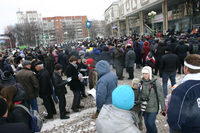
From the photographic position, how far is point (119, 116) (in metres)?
1.59

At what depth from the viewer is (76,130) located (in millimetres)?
3857

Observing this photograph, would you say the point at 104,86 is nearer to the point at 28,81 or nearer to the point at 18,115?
the point at 18,115

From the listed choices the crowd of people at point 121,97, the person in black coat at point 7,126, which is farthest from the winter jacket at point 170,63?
the person in black coat at point 7,126

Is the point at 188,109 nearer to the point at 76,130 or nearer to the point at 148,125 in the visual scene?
the point at 148,125

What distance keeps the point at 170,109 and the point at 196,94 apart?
368 mm

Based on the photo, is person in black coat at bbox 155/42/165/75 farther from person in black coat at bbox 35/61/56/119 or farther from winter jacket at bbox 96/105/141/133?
winter jacket at bbox 96/105/141/133

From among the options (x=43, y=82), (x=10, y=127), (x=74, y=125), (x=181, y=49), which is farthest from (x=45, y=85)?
(x=181, y=49)

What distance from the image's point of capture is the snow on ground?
12.8 feet

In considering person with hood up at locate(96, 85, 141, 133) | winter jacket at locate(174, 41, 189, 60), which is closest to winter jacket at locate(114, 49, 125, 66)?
winter jacket at locate(174, 41, 189, 60)

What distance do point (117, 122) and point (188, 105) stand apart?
3.01ft

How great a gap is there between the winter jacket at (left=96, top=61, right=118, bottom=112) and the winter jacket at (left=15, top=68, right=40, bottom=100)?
7.33 ft

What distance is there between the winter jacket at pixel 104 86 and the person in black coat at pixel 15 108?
1370 millimetres

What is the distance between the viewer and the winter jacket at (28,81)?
4.16 meters

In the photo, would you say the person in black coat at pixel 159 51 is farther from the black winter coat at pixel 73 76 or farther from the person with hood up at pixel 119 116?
the person with hood up at pixel 119 116
